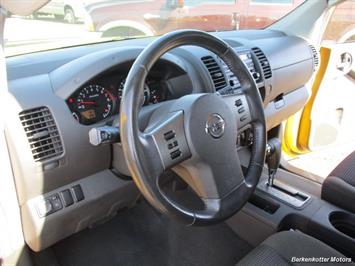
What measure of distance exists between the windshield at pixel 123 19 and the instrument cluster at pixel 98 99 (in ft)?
0.92

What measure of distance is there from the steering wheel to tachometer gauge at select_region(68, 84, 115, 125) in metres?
0.28

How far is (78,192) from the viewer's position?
1364 millimetres

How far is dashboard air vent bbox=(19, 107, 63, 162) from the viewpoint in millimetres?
1152

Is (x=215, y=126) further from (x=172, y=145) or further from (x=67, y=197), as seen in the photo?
(x=67, y=197)

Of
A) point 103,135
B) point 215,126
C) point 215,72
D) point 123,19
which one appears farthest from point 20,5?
point 123,19

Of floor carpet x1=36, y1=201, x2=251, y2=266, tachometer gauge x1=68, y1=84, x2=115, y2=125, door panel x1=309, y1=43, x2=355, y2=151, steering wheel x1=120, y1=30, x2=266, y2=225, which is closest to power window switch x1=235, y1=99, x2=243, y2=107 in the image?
steering wheel x1=120, y1=30, x2=266, y2=225

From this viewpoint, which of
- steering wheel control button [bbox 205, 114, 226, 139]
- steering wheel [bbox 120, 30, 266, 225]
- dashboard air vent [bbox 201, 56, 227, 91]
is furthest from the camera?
dashboard air vent [bbox 201, 56, 227, 91]

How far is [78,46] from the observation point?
1652 mm

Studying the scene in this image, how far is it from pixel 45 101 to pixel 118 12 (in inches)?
46.3

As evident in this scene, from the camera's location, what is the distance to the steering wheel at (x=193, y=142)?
0.98 m

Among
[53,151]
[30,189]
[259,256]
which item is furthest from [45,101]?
[259,256]

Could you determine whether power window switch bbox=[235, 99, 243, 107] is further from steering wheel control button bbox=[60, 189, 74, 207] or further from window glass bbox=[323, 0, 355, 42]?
window glass bbox=[323, 0, 355, 42]

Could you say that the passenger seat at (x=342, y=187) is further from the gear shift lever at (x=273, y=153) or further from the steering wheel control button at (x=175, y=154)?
the steering wheel control button at (x=175, y=154)

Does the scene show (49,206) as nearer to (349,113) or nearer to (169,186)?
(169,186)
